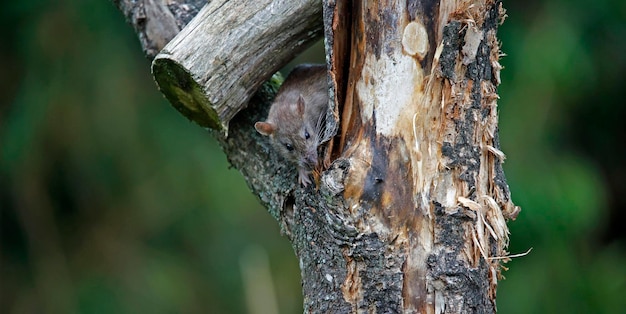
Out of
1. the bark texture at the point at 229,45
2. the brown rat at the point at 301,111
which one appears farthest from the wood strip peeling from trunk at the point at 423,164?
the brown rat at the point at 301,111

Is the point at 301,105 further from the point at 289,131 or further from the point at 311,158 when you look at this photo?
the point at 311,158

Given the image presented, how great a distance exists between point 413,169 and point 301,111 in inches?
56.1

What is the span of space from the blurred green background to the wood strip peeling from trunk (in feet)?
10.7

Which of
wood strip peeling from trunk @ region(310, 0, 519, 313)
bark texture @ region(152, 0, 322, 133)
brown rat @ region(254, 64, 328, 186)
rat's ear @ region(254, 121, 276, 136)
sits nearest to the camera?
wood strip peeling from trunk @ region(310, 0, 519, 313)

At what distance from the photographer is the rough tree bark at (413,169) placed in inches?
101

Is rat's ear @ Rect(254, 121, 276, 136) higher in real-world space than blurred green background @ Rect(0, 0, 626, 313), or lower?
higher

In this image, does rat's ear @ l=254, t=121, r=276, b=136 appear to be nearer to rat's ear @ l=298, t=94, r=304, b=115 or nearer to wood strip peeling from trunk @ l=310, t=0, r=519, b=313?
rat's ear @ l=298, t=94, r=304, b=115

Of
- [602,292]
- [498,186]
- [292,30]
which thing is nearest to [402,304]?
[498,186]

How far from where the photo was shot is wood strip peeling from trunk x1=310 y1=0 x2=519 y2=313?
257cm

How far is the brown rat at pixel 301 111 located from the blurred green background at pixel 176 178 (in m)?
2.13

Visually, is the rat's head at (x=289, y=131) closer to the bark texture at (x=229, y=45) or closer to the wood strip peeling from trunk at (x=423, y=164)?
the bark texture at (x=229, y=45)

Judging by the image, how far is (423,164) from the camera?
→ 262cm

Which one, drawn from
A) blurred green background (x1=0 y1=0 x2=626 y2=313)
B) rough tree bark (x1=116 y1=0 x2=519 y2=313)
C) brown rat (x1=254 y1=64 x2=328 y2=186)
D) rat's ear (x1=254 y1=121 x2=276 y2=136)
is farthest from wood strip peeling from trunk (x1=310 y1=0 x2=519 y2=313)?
blurred green background (x1=0 y1=0 x2=626 y2=313)

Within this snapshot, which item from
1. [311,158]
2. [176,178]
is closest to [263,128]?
[311,158]
